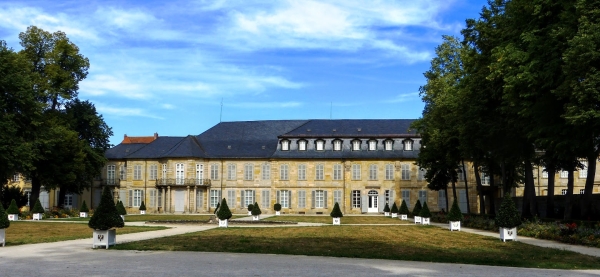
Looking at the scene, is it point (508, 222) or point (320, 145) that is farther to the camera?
point (320, 145)

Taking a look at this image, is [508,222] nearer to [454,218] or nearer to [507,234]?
[507,234]

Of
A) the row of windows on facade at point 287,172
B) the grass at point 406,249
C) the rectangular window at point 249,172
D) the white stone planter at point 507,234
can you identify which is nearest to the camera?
the grass at point 406,249

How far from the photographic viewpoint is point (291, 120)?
65.6 m

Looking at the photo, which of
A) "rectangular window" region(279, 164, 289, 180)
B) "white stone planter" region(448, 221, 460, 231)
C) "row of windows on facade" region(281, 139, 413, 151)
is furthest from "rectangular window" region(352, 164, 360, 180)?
"white stone planter" region(448, 221, 460, 231)

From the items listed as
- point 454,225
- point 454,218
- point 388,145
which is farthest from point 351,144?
point 454,218

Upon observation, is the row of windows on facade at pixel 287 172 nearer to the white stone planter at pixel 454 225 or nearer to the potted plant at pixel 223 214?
the potted plant at pixel 223 214

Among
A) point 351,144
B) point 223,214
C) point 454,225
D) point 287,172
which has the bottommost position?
point 454,225

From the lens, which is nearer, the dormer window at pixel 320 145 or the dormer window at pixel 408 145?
the dormer window at pixel 408 145

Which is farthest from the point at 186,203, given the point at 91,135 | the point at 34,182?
the point at 34,182

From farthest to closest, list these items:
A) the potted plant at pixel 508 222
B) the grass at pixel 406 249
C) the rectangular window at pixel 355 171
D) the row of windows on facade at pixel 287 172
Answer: the rectangular window at pixel 355 171, the row of windows on facade at pixel 287 172, the potted plant at pixel 508 222, the grass at pixel 406 249

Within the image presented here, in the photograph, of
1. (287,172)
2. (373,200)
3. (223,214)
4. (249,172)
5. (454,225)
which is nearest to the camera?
→ (454,225)

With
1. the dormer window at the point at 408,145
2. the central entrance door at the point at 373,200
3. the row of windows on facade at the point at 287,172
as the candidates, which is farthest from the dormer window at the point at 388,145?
the central entrance door at the point at 373,200

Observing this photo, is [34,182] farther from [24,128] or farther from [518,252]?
[518,252]

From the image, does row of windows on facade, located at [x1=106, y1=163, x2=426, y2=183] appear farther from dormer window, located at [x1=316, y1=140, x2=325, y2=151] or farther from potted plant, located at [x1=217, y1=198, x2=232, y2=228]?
potted plant, located at [x1=217, y1=198, x2=232, y2=228]
